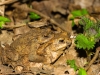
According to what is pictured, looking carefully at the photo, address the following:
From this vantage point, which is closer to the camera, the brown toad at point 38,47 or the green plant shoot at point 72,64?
the green plant shoot at point 72,64

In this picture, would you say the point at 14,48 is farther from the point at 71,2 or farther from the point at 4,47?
the point at 71,2

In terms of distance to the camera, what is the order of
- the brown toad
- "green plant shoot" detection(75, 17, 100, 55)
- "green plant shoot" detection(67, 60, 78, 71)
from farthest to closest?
the brown toad → "green plant shoot" detection(67, 60, 78, 71) → "green plant shoot" detection(75, 17, 100, 55)

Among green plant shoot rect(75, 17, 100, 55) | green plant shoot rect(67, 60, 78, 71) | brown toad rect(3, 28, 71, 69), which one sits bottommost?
green plant shoot rect(67, 60, 78, 71)

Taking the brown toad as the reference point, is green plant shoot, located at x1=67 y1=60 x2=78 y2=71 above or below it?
below

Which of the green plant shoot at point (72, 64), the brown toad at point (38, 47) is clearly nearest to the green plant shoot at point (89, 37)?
the green plant shoot at point (72, 64)

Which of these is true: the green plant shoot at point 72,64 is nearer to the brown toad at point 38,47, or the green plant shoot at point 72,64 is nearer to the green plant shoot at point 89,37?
the brown toad at point 38,47

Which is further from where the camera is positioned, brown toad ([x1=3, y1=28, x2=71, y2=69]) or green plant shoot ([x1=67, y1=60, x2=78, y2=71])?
brown toad ([x1=3, y1=28, x2=71, y2=69])

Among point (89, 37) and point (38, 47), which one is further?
point (38, 47)

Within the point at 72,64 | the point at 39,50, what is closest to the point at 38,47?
the point at 39,50

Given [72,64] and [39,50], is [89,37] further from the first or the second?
[39,50]

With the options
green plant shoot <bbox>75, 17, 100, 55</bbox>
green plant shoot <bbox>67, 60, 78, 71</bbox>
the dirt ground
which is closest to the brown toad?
the dirt ground

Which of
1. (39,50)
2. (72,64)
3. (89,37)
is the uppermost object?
(89,37)

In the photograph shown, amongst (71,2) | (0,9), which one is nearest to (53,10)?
(71,2)

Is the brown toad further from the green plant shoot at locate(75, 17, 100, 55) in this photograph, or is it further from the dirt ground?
the green plant shoot at locate(75, 17, 100, 55)
